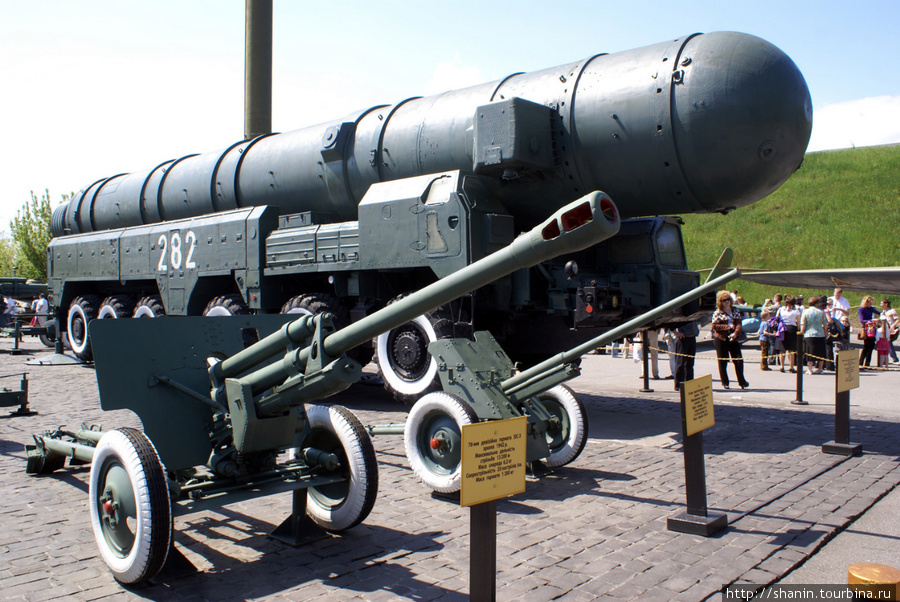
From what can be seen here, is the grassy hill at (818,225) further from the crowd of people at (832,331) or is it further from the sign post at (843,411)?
the sign post at (843,411)

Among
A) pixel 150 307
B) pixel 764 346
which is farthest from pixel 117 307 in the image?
pixel 764 346

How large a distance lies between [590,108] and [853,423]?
197 inches

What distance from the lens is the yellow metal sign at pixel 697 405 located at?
4.56m

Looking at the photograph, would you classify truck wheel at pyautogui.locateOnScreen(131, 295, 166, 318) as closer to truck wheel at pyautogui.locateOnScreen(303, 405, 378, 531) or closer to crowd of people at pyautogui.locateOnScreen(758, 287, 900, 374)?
truck wheel at pyautogui.locateOnScreen(303, 405, 378, 531)

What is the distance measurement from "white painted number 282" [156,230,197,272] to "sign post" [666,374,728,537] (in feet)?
30.1

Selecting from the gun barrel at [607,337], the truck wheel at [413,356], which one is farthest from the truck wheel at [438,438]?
the truck wheel at [413,356]

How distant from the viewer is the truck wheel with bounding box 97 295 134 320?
14164 millimetres

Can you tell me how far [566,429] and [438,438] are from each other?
1.33 m

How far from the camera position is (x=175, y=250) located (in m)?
12.3

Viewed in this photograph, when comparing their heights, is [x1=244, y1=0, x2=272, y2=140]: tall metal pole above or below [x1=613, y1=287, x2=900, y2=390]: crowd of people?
above

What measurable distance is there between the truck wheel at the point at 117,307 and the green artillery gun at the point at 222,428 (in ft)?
31.9

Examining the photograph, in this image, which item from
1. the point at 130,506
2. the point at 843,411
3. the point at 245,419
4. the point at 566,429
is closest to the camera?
the point at 130,506

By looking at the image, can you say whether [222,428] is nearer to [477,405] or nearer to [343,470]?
[343,470]

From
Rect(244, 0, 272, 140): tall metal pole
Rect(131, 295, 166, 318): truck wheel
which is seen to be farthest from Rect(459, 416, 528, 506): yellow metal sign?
Rect(244, 0, 272, 140): tall metal pole
